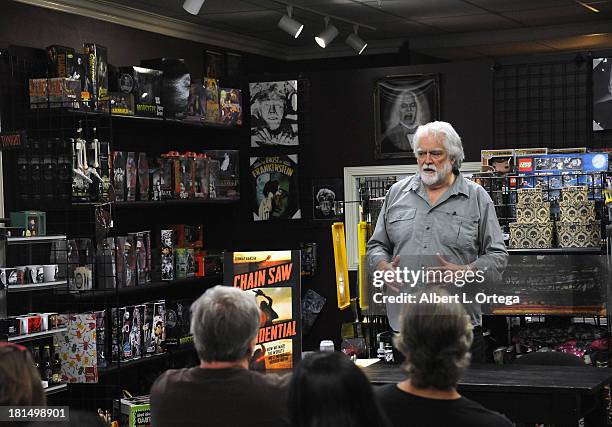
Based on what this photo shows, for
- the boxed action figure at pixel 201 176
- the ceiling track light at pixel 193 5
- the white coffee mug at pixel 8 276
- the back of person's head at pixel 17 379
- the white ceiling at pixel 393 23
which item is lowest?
the back of person's head at pixel 17 379

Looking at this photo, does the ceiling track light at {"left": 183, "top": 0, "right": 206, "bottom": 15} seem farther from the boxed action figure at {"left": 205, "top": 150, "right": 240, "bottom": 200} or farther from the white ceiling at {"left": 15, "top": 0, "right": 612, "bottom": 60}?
the boxed action figure at {"left": 205, "top": 150, "right": 240, "bottom": 200}

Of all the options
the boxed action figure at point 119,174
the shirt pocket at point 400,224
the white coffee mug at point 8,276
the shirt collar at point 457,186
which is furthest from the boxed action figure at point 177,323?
the shirt collar at point 457,186

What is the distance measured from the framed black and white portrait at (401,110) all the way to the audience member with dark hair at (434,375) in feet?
16.9

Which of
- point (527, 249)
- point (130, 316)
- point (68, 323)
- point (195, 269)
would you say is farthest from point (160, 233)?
point (527, 249)

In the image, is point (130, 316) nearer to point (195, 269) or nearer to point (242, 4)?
point (195, 269)

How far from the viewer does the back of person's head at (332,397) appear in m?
2.24

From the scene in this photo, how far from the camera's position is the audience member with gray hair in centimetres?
278

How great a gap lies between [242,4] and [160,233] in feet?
6.63

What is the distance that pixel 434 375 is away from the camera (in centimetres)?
252

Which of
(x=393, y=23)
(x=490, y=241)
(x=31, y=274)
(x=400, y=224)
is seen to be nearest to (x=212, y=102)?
(x=393, y=23)

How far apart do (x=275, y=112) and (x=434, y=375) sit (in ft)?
18.7

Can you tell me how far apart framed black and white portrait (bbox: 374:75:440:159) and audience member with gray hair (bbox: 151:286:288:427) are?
498 cm

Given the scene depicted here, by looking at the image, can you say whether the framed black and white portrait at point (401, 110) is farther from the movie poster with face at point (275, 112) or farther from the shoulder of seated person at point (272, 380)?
the shoulder of seated person at point (272, 380)

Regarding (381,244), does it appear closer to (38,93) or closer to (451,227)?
(451,227)
